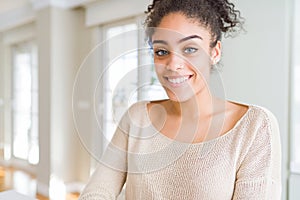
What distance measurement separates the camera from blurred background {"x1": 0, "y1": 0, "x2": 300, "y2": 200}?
0.55 meters

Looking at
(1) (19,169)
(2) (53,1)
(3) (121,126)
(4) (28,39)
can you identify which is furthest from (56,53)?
(3) (121,126)

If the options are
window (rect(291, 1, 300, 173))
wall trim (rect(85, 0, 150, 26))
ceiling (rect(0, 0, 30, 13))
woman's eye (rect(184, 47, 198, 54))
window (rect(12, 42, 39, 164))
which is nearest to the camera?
woman's eye (rect(184, 47, 198, 54))

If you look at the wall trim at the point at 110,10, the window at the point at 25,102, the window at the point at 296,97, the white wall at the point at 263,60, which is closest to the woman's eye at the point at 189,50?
the white wall at the point at 263,60

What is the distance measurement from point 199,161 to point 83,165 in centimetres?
268

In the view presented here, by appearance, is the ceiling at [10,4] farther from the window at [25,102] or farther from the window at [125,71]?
the window at [125,71]

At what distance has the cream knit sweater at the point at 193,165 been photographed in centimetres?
58

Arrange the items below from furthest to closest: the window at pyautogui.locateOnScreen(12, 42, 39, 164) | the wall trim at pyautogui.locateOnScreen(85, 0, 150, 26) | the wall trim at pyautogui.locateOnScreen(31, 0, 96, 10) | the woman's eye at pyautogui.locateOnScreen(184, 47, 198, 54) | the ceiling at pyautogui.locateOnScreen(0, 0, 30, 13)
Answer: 1. the window at pyautogui.locateOnScreen(12, 42, 39, 164)
2. the ceiling at pyautogui.locateOnScreen(0, 0, 30, 13)
3. the wall trim at pyautogui.locateOnScreen(31, 0, 96, 10)
4. the wall trim at pyautogui.locateOnScreen(85, 0, 150, 26)
5. the woman's eye at pyautogui.locateOnScreen(184, 47, 198, 54)

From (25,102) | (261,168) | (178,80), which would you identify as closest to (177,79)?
(178,80)

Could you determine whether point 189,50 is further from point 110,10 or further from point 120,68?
point 110,10

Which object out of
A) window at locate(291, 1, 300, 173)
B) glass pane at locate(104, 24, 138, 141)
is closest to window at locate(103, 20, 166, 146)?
glass pane at locate(104, 24, 138, 141)

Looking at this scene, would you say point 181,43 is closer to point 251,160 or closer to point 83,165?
point 251,160

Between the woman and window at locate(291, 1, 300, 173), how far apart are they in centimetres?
114

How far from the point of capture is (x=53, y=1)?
292 centimetres

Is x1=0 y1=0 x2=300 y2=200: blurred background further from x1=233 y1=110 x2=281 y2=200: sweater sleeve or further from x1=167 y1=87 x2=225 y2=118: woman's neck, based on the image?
x1=233 y1=110 x2=281 y2=200: sweater sleeve
